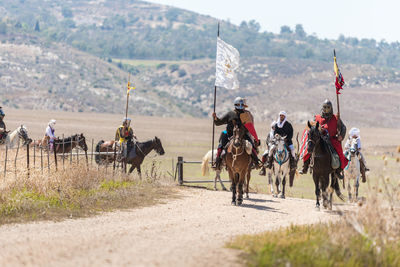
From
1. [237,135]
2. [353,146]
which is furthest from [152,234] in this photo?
[353,146]

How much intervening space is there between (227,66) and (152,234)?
9.68 metres

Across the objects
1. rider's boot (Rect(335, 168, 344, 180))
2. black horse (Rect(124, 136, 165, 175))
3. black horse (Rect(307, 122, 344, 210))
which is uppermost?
black horse (Rect(307, 122, 344, 210))

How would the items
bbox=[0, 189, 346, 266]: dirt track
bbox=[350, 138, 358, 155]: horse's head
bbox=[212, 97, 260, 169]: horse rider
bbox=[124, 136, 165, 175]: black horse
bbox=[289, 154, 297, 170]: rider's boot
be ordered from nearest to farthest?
bbox=[0, 189, 346, 266]: dirt track < bbox=[212, 97, 260, 169]: horse rider < bbox=[350, 138, 358, 155]: horse's head < bbox=[289, 154, 297, 170]: rider's boot < bbox=[124, 136, 165, 175]: black horse

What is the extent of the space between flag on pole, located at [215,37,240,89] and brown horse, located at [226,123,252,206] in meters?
3.31

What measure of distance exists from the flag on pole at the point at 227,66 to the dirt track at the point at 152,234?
395 cm

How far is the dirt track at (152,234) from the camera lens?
8.91m

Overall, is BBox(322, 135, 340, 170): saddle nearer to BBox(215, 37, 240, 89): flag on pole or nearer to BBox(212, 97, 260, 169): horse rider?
BBox(212, 97, 260, 169): horse rider

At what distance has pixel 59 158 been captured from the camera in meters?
21.8

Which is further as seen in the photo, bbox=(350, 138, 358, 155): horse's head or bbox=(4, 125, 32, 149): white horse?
bbox=(4, 125, 32, 149): white horse

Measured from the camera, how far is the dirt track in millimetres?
8914

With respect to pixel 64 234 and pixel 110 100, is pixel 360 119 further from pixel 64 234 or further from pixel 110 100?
pixel 64 234

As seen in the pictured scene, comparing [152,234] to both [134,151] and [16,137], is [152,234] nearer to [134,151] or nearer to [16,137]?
[134,151]

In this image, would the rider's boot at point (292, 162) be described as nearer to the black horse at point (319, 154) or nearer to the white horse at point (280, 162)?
the white horse at point (280, 162)

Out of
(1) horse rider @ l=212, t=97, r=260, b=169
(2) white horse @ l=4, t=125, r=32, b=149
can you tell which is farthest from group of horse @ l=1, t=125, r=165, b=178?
(1) horse rider @ l=212, t=97, r=260, b=169
